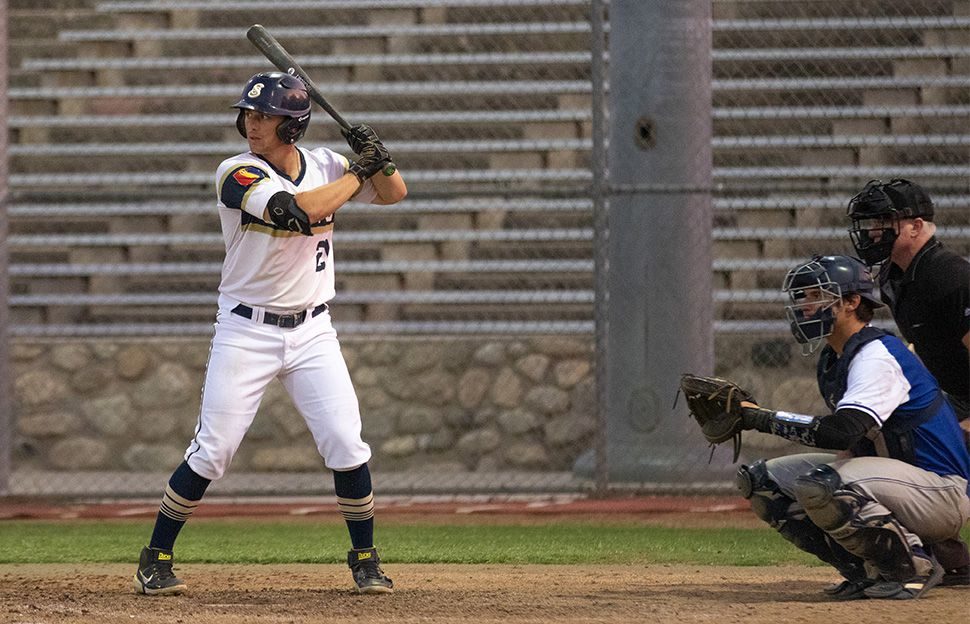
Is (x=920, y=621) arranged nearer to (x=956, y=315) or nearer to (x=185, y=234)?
(x=956, y=315)

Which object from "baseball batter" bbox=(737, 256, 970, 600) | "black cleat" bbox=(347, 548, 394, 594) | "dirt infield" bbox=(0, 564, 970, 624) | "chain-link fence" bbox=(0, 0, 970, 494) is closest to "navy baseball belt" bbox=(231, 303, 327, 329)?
"black cleat" bbox=(347, 548, 394, 594)

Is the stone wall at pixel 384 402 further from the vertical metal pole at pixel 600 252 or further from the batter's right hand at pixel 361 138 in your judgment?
the batter's right hand at pixel 361 138

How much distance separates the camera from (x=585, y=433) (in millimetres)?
10773

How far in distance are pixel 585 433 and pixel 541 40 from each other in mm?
A: 3489

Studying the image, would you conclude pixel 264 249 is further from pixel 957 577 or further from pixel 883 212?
pixel 957 577

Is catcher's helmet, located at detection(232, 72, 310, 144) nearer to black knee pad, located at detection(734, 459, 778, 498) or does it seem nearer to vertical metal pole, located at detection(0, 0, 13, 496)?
black knee pad, located at detection(734, 459, 778, 498)

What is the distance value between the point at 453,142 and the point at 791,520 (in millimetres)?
7087

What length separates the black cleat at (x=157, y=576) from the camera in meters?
5.62

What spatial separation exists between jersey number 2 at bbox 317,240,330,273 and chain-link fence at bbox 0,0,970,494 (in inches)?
169

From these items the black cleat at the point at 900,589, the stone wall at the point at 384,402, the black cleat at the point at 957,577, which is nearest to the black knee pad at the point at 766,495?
the black cleat at the point at 900,589

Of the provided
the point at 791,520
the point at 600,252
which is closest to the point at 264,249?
the point at 791,520

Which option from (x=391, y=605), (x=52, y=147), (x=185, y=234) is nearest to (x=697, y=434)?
(x=391, y=605)

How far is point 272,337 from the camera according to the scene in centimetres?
556

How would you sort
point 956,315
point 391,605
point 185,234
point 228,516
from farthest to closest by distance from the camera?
point 185,234, point 228,516, point 956,315, point 391,605
